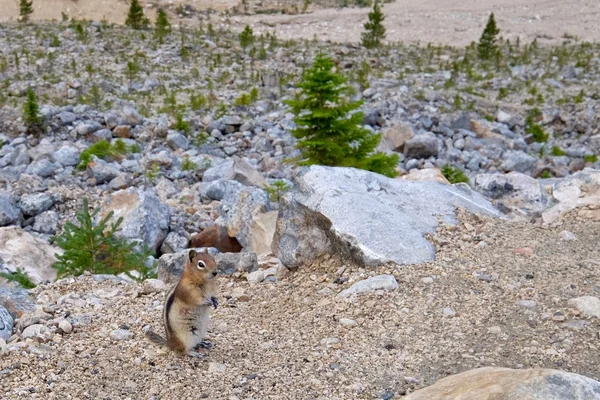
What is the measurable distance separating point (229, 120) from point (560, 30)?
25.9m

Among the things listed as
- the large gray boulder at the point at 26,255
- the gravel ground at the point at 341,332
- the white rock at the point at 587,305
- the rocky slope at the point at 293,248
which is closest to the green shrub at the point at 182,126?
the rocky slope at the point at 293,248

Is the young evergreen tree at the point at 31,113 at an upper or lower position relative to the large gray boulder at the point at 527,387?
lower

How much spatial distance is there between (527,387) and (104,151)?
1191 centimetres

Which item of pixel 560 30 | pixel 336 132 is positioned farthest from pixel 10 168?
pixel 560 30

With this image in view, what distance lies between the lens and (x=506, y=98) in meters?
20.8

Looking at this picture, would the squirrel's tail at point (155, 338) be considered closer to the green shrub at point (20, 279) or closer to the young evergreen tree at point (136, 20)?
the green shrub at point (20, 279)

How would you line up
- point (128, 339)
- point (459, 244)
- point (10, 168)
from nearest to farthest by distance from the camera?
1. point (128, 339)
2. point (459, 244)
3. point (10, 168)

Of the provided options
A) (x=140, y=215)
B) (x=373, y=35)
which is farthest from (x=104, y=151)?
(x=373, y=35)

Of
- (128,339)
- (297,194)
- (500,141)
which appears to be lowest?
(500,141)

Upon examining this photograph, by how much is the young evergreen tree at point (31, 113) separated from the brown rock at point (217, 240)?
21.7 feet

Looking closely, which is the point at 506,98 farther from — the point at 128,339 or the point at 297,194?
the point at 128,339

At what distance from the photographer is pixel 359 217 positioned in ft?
22.6

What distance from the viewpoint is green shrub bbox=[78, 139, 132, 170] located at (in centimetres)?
1391

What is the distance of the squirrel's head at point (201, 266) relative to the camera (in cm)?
518
